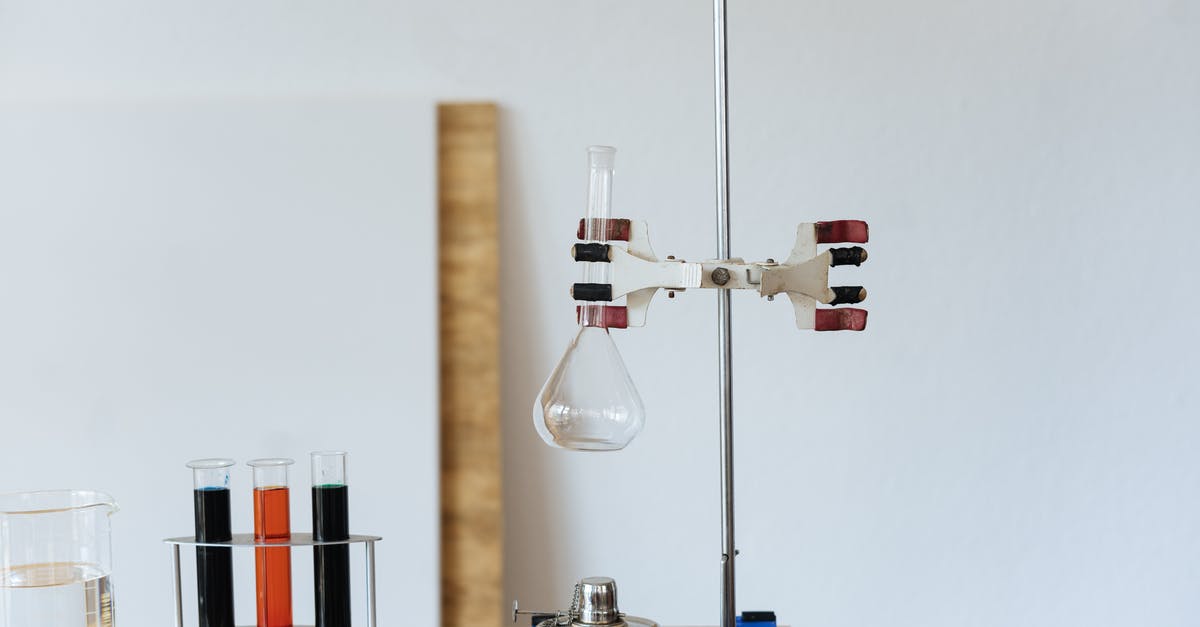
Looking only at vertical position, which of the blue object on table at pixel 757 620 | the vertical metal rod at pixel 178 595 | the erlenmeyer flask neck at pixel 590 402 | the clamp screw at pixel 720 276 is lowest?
the blue object on table at pixel 757 620

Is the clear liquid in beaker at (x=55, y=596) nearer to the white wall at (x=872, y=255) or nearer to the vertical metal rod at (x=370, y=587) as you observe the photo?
the vertical metal rod at (x=370, y=587)

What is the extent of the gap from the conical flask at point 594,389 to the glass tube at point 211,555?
1.38 ft

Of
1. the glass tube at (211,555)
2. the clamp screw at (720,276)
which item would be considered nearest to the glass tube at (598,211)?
the clamp screw at (720,276)

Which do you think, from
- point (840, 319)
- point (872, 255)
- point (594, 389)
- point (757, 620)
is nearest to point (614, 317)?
point (594, 389)

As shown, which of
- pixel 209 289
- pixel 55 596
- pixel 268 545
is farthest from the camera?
pixel 209 289

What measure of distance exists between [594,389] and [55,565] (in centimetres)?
60

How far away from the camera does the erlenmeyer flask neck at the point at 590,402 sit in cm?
124

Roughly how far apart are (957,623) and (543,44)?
1.62m

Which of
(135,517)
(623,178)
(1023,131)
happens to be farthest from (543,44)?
(135,517)

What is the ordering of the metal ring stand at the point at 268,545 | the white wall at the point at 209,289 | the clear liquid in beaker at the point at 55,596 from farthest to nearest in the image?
the white wall at the point at 209,289 → the metal ring stand at the point at 268,545 → the clear liquid in beaker at the point at 55,596

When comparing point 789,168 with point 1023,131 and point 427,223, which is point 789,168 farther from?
point 427,223

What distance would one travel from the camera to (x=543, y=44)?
2654 mm

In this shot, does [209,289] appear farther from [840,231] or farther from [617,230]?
[840,231]

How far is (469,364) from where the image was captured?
8.52 feet
